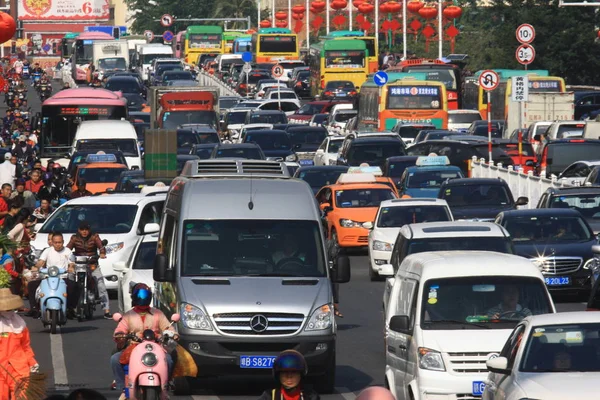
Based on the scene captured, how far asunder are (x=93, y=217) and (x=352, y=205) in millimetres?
7656

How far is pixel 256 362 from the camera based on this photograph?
15398 mm

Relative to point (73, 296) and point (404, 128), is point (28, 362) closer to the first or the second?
point (73, 296)

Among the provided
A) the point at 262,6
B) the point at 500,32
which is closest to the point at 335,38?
the point at 500,32

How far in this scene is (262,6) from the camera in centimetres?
16688

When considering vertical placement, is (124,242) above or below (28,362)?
below

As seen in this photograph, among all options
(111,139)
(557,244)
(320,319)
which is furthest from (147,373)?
(111,139)

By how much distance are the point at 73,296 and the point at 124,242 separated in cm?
325

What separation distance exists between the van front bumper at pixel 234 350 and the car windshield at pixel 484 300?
170 cm

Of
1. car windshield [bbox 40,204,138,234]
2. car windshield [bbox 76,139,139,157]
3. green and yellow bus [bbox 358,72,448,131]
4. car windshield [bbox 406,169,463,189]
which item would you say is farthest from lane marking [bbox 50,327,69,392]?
green and yellow bus [bbox 358,72,448,131]

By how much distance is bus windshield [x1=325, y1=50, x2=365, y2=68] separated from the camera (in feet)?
266

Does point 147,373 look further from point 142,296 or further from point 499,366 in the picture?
point 499,366

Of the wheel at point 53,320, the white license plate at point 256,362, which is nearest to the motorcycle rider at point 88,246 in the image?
the wheel at point 53,320

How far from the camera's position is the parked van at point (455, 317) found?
13.5m

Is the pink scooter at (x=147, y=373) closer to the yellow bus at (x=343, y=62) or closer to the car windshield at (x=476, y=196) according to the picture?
the car windshield at (x=476, y=196)
